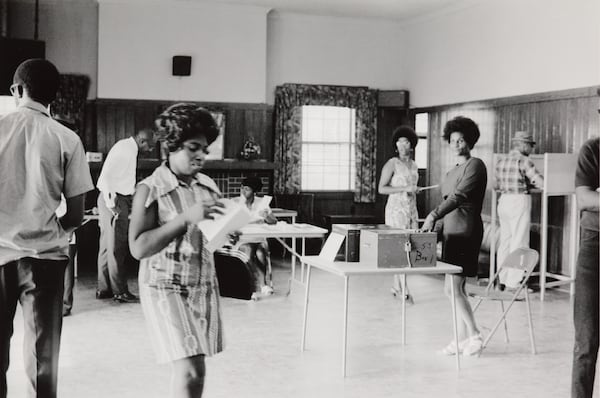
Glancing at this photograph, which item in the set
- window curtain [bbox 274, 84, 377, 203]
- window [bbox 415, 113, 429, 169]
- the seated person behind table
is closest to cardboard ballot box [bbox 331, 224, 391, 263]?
the seated person behind table

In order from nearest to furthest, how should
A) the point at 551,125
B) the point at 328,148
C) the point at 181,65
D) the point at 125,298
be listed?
1. the point at 125,298
2. the point at 551,125
3. the point at 181,65
4. the point at 328,148

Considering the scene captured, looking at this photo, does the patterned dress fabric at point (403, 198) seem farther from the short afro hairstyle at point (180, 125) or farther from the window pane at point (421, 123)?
the short afro hairstyle at point (180, 125)

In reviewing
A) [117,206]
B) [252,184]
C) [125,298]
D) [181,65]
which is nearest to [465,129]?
[252,184]

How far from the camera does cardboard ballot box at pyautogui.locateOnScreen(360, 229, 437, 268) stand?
560cm

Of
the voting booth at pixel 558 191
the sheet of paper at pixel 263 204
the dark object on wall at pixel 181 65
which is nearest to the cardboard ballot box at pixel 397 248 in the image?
the sheet of paper at pixel 263 204

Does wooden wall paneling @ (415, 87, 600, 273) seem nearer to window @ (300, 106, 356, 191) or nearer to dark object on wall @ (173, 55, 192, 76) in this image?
window @ (300, 106, 356, 191)

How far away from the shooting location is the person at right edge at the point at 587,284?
3.85m

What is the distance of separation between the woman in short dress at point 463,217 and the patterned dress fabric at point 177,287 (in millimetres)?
3055

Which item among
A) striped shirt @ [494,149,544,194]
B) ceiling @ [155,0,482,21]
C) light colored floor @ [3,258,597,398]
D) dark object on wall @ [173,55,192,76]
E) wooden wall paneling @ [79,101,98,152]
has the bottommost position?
light colored floor @ [3,258,597,398]

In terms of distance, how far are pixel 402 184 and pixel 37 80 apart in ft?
18.4

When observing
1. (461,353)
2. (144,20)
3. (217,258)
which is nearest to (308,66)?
(144,20)

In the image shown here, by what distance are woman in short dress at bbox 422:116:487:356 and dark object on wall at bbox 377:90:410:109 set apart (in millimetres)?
7483

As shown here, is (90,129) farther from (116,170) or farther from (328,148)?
(116,170)

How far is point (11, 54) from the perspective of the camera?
8633mm
